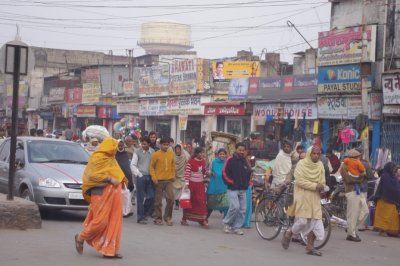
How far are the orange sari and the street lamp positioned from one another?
9.11 ft

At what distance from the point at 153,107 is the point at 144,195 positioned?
2121 centimetres

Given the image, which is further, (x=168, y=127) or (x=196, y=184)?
(x=168, y=127)

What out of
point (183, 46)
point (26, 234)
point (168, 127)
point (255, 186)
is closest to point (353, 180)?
point (255, 186)

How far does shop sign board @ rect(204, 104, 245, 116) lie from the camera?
26.0 meters

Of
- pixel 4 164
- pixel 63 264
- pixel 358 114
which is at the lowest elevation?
pixel 63 264

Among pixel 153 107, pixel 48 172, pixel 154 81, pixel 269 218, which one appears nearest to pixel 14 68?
pixel 48 172

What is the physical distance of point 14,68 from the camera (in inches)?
434

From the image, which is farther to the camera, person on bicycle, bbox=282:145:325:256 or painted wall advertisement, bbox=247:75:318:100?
painted wall advertisement, bbox=247:75:318:100

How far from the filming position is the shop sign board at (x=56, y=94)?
48.0 meters

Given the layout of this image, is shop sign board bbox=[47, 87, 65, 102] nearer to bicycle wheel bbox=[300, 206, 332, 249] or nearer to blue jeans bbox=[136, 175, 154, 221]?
blue jeans bbox=[136, 175, 154, 221]

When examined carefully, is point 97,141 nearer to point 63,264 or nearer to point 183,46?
point 63,264

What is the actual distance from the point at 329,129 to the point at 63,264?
14.4 m

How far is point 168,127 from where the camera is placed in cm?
3350

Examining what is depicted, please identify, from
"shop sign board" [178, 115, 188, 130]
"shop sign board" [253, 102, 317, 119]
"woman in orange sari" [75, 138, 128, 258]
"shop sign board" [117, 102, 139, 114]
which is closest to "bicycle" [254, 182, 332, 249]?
"woman in orange sari" [75, 138, 128, 258]
